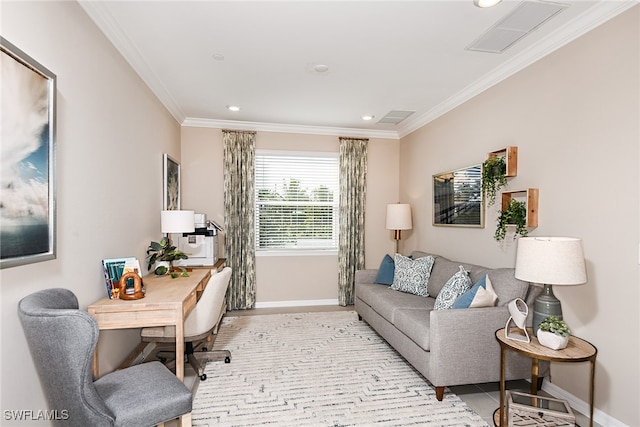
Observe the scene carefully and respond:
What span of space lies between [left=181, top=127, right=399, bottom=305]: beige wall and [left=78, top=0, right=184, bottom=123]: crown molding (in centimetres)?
104

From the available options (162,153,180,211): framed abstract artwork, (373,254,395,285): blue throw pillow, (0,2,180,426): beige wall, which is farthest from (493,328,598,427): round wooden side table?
(162,153,180,211): framed abstract artwork

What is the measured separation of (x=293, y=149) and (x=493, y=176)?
288 cm

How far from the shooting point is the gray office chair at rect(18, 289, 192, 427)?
4.31ft

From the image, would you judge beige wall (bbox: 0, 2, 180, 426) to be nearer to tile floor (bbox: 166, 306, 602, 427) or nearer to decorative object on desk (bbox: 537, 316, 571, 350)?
tile floor (bbox: 166, 306, 602, 427)

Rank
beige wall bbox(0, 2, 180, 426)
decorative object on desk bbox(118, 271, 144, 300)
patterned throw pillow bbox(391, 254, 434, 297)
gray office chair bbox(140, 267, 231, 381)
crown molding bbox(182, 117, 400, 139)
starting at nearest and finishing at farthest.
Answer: beige wall bbox(0, 2, 180, 426)
decorative object on desk bbox(118, 271, 144, 300)
gray office chair bbox(140, 267, 231, 381)
patterned throw pillow bbox(391, 254, 434, 297)
crown molding bbox(182, 117, 400, 139)

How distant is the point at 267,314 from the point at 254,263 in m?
0.76

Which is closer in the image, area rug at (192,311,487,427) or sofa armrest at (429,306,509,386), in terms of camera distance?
area rug at (192,311,487,427)

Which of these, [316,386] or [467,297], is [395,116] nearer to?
[467,297]

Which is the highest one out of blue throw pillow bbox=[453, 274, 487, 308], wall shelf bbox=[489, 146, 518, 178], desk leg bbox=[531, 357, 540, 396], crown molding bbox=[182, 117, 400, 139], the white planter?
crown molding bbox=[182, 117, 400, 139]

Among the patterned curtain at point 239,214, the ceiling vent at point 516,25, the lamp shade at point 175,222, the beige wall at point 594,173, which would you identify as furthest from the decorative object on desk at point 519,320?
the patterned curtain at point 239,214

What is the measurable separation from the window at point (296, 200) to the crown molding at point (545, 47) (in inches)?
77.3

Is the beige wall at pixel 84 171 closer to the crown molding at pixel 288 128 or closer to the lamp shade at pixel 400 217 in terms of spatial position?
the crown molding at pixel 288 128

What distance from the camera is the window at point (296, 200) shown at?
5.11 metres

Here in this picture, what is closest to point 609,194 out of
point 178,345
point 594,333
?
point 594,333
